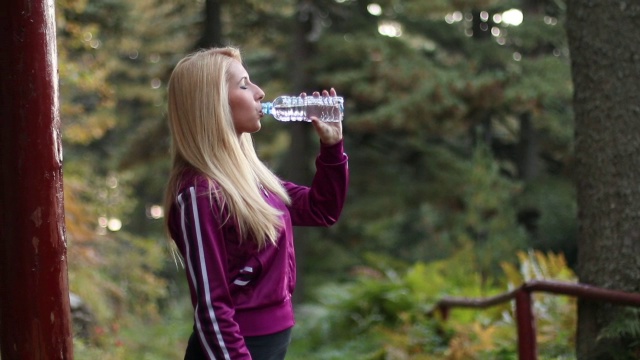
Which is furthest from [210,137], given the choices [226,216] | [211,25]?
[211,25]

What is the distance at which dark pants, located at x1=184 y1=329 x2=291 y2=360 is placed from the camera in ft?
10.1

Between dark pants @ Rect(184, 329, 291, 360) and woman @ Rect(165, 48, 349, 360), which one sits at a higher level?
woman @ Rect(165, 48, 349, 360)

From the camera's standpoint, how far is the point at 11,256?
3.15 m

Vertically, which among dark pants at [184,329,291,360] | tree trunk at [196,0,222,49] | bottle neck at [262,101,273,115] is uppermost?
tree trunk at [196,0,222,49]

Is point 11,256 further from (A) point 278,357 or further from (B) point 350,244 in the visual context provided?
(B) point 350,244

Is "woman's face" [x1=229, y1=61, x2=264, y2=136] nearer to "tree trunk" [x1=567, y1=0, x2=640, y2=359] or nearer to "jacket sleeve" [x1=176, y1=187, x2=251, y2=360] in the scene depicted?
"jacket sleeve" [x1=176, y1=187, x2=251, y2=360]

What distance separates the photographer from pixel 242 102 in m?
3.21

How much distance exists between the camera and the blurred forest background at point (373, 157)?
11328mm

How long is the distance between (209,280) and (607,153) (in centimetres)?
307

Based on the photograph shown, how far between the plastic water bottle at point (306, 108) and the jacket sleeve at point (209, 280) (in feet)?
1.92

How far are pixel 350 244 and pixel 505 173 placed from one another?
15.9 ft

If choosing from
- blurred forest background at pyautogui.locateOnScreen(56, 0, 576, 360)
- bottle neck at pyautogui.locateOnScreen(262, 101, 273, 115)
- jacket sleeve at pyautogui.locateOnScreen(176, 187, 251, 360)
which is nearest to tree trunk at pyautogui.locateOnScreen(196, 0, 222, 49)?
blurred forest background at pyautogui.locateOnScreen(56, 0, 576, 360)

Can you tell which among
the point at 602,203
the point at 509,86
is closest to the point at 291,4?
the point at 509,86

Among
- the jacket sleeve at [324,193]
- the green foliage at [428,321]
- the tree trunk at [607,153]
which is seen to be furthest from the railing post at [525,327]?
the jacket sleeve at [324,193]
